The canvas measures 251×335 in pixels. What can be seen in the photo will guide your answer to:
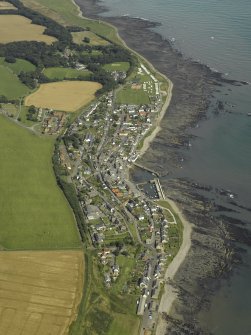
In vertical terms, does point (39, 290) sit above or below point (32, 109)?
below

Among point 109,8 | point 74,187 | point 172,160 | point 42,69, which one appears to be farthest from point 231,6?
point 74,187

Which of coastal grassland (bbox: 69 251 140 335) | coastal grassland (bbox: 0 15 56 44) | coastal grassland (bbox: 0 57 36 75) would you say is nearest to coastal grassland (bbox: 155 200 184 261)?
coastal grassland (bbox: 69 251 140 335)

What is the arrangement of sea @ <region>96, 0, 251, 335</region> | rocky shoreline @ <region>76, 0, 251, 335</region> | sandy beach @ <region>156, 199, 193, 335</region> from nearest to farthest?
1. sandy beach @ <region>156, 199, 193, 335</region>
2. sea @ <region>96, 0, 251, 335</region>
3. rocky shoreline @ <region>76, 0, 251, 335</region>

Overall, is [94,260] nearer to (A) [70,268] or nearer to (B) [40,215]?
(A) [70,268]

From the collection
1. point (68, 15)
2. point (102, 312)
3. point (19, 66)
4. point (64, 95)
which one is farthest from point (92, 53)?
point (102, 312)

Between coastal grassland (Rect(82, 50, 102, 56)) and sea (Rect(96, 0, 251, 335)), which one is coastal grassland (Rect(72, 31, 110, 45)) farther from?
sea (Rect(96, 0, 251, 335))

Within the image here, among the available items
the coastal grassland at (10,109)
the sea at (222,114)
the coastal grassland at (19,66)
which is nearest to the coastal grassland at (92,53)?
the coastal grassland at (19,66)

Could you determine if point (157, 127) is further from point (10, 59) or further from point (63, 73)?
point (10, 59)

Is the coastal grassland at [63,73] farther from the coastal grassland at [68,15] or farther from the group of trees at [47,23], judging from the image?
the coastal grassland at [68,15]
